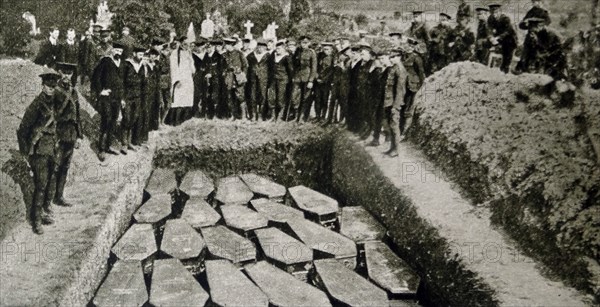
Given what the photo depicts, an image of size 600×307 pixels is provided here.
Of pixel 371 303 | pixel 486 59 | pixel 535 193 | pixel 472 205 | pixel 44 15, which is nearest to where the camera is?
pixel 371 303

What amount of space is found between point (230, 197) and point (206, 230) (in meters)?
1.18

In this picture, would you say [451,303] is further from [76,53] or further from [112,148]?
[76,53]

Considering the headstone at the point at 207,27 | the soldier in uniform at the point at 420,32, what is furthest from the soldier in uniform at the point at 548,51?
the headstone at the point at 207,27

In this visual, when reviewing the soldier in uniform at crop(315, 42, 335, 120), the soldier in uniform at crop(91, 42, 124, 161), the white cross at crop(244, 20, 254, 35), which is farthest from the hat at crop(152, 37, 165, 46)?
the soldier in uniform at crop(315, 42, 335, 120)

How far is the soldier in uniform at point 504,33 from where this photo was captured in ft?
24.0

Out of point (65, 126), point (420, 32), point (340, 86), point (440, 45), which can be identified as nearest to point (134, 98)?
point (65, 126)

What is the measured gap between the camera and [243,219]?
6531 mm

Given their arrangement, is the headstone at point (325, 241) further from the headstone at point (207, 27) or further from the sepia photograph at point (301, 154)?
the headstone at point (207, 27)

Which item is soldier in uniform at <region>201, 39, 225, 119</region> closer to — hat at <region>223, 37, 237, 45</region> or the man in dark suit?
hat at <region>223, 37, 237, 45</region>

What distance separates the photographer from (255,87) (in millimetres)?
9203

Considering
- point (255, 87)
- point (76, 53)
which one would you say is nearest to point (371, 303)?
point (255, 87)

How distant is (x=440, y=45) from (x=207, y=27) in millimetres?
4846

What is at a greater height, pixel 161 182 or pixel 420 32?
pixel 420 32

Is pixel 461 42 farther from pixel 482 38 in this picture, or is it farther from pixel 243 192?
pixel 243 192
